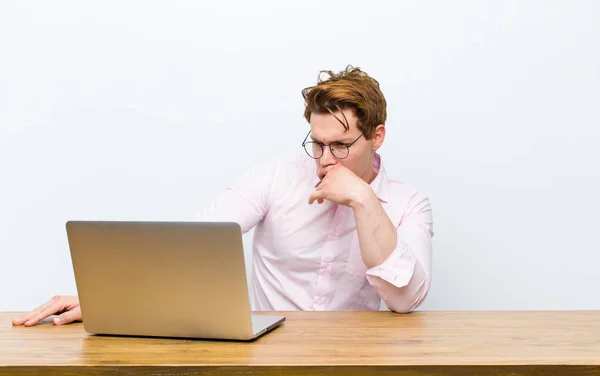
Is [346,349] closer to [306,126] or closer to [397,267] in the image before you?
[397,267]

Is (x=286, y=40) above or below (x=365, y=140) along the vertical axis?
above

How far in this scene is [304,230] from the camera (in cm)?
253

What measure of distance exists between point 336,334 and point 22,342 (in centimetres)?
66

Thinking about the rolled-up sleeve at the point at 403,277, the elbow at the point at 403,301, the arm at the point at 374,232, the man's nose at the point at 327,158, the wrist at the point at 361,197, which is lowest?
the elbow at the point at 403,301

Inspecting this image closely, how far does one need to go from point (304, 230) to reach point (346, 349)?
40.2 inches

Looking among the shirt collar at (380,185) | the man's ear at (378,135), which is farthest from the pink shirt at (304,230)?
the man's ear at (378,135)

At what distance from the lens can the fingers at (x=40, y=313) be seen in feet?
6.07

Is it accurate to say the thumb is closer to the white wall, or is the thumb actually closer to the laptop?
the laptop

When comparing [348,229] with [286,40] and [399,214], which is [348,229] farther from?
[286,40]

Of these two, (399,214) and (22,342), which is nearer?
(22,342)

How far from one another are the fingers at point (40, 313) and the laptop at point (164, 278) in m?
0.24

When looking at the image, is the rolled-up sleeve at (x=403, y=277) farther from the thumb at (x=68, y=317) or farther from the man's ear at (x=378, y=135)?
the thumb at (x=68, y=317)

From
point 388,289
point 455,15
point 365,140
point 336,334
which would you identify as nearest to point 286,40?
point 455,15

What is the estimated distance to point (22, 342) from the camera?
164 cm
